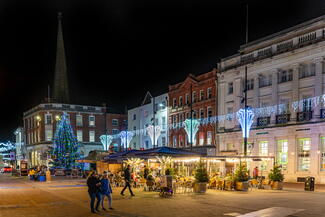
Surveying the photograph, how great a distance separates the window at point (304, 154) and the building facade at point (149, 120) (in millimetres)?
19536

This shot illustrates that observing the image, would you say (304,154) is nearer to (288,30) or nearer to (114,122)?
(288,30)

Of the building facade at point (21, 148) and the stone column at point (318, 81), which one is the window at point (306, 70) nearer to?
the stone column at point (318, 81)

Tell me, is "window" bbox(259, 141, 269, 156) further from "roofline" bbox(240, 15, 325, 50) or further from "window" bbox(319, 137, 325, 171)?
"roofline" bbox(240, 15, 325, 50)

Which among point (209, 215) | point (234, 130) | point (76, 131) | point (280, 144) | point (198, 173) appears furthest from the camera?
point (76, 131)

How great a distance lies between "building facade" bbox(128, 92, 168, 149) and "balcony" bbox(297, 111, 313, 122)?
1978cm

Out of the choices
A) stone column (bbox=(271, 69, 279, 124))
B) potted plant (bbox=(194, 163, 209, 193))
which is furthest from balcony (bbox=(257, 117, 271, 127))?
potted plant (bbox=(194, 163, 209, 193))

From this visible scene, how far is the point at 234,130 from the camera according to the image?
39.8 metres

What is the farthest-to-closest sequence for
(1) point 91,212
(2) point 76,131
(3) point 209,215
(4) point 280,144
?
(2) point 76,131, (4) point 280,144, (1) point 91,212, (3) point 209,215

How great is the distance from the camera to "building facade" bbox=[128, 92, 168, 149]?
174 ft

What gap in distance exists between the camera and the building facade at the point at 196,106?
43.8m

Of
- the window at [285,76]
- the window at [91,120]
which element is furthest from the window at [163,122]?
the window at [91,120]

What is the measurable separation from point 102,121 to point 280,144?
156 feet

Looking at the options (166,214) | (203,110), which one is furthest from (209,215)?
(203,110)

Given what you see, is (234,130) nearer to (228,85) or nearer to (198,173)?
(228,85)
